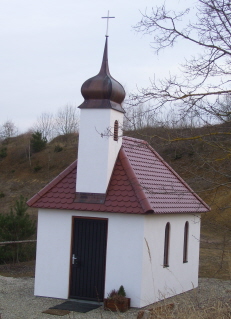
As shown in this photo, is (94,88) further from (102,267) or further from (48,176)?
(48,176)

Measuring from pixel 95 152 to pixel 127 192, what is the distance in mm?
1548

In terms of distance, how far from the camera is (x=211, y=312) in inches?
306

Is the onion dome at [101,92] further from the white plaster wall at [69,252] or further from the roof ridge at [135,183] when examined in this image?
the white plaster wall at [69,252]

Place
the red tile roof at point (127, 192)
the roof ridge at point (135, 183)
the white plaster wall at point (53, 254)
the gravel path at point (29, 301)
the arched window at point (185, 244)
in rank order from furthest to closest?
1. the arched window at point (185, 244)
2. the white plaster wall at point (53, 254)
3. the red tile roof at point (127, 192)
4. the roof ridge at point (135, 183)
5. the gravel path at point (29, 301)

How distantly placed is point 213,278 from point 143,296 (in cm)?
672

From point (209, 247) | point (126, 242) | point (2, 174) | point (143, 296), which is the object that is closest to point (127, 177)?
point (126, 242)

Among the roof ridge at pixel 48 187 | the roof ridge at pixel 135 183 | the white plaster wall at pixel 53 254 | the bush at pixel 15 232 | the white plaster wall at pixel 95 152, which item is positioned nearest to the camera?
the roof ridge at pixel 135 183

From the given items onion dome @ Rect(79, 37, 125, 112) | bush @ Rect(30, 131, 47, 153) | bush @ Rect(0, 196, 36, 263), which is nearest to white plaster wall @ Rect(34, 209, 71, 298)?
onion dome @ Rect(79, 37, 125, 112)

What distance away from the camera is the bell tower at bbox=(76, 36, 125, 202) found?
15195 millimetres

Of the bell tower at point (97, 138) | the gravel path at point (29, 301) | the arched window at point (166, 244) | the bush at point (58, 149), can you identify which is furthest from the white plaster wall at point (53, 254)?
the bush at point (58, 149)

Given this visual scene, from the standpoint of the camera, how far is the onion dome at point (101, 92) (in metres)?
15.5

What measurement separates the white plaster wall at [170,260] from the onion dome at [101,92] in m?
3.70

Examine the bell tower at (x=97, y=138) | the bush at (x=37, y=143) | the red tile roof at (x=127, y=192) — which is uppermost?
the bush at (x=37, y=143)

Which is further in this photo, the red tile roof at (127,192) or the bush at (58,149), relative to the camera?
the bush at (58,149)
